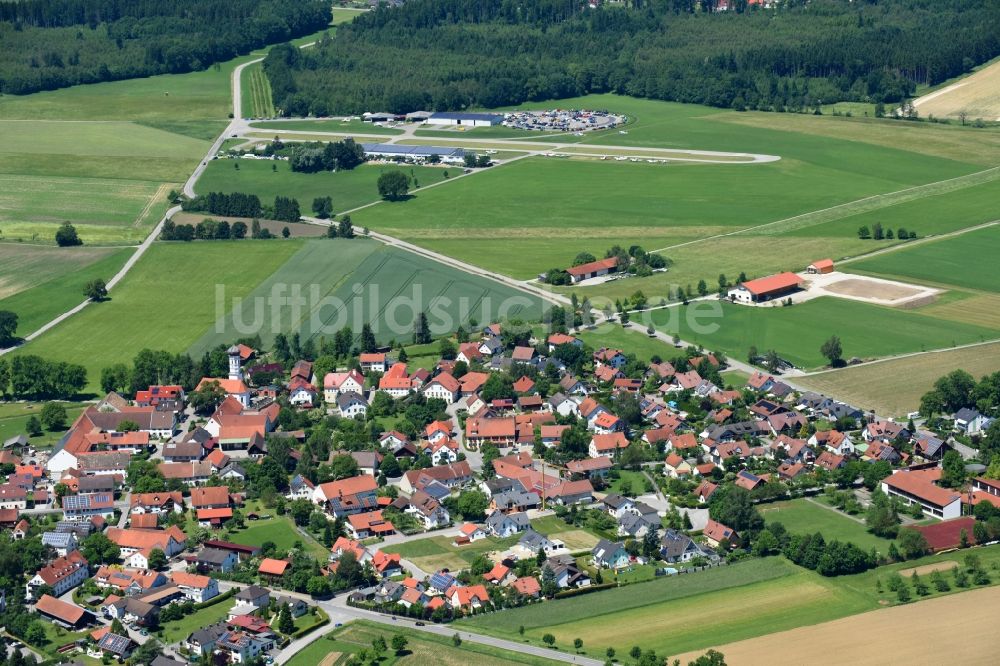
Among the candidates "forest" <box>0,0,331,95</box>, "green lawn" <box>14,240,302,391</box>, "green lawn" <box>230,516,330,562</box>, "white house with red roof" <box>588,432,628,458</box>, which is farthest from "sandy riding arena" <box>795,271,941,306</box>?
"forest" <box>0,0,331,95</box>

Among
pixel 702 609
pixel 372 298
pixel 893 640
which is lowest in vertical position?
pixel 702 609

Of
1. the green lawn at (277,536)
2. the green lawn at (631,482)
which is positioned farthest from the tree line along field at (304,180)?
the green lawn at (277,536)

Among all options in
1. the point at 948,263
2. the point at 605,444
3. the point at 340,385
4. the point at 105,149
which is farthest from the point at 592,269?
the point at 105,149

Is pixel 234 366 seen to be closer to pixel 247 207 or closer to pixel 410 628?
pixel 410 628

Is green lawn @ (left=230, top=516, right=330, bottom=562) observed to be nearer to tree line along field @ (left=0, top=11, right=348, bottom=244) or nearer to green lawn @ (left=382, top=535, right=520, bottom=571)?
green lawn @ (left=382, top=535, right=520, bottom=571)

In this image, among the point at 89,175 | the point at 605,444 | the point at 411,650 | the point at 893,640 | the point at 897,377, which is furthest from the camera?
the point at 89,175

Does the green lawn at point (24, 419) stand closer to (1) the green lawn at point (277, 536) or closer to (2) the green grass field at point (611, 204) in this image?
(1) the green lawn at point (277, 536)
